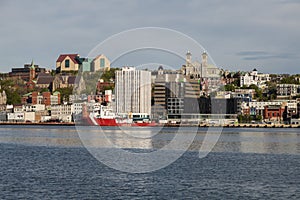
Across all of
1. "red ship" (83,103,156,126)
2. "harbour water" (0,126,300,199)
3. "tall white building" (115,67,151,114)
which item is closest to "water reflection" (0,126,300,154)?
"harbour water" (0,126,300,199)

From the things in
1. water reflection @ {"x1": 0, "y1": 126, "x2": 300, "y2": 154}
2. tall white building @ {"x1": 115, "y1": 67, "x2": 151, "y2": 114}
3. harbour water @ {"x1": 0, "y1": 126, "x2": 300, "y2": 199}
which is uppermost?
tall white building @ {"x1": 115, "y1": 67, "x2": 151, "y2": 114}

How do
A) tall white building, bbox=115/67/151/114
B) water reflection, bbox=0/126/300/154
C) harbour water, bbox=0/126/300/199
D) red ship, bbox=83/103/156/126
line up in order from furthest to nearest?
tall white building, bbox=115/67/151/114 → red ship, bbox=83/103/156/126 → water reflection, bbox=0/126/300/154 → harbour water, bbox=0/126/300/199

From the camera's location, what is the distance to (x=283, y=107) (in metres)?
139

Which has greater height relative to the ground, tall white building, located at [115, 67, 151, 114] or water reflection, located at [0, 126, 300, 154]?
tall white building, located at [115, 67, 151, 114]

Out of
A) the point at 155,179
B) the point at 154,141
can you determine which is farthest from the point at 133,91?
the point at 155,179

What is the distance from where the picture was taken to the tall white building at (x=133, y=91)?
12212 cm

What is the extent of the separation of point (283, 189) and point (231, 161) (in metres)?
10.4

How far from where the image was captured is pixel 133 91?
122688 millimetres

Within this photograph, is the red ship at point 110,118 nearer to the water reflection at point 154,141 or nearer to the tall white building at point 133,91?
the tall white building at point 133,91

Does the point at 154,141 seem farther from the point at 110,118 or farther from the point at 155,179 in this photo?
the point at 110,118

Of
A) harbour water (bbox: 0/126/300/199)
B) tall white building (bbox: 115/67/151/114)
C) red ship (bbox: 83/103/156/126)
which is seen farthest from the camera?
tall white building (bbox: 115/67/151/114)

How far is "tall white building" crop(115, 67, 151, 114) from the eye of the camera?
122 m

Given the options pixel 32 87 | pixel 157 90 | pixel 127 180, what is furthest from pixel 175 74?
pixel 127 180

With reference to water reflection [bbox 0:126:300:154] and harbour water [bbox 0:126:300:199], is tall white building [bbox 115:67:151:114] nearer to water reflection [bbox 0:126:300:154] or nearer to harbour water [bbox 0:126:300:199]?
water reflection [bbox 0:126:300:154]
